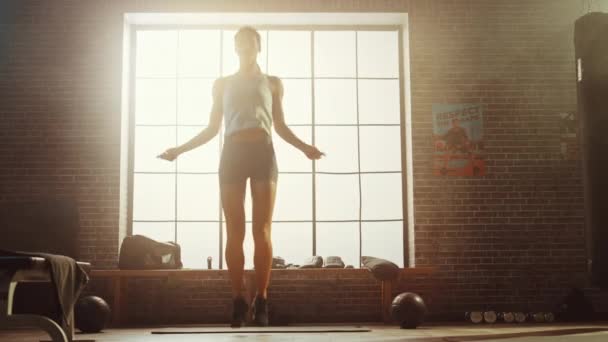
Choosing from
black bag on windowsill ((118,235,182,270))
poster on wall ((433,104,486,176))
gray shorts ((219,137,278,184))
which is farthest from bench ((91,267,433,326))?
gray shorts ((219,137,278,184))

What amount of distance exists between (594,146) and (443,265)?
13.4ft

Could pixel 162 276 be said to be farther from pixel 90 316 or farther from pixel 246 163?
pixel 246 163

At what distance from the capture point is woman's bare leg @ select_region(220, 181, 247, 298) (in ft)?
11.1

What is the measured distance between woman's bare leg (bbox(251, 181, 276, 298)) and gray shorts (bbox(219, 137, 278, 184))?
0.17ft

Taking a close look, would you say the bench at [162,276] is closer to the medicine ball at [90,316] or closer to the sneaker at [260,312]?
the medicine ball at [90,316]

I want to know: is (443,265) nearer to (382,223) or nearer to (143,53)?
→ (382,223)

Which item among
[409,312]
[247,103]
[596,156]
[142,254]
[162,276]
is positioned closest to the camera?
[596,156]

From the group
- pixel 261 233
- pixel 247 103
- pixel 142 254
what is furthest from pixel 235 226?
pixel 142 254

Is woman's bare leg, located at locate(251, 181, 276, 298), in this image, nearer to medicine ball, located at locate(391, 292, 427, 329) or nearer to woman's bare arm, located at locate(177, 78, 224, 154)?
woman's bare arm, located at locate(177, 78, 224, 154)

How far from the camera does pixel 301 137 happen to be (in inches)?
251

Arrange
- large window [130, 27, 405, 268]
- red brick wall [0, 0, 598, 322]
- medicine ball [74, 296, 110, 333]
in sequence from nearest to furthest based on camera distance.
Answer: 1. medicine ball [74, 296, 110, 333]
2. red brick wall [0, 0, 598, 322]
3. large window [130, 27, 405, 268]

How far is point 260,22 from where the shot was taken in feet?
21.1

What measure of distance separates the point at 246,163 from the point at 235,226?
0.33 m

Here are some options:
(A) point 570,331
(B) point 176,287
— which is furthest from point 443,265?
(B) point 176,287
